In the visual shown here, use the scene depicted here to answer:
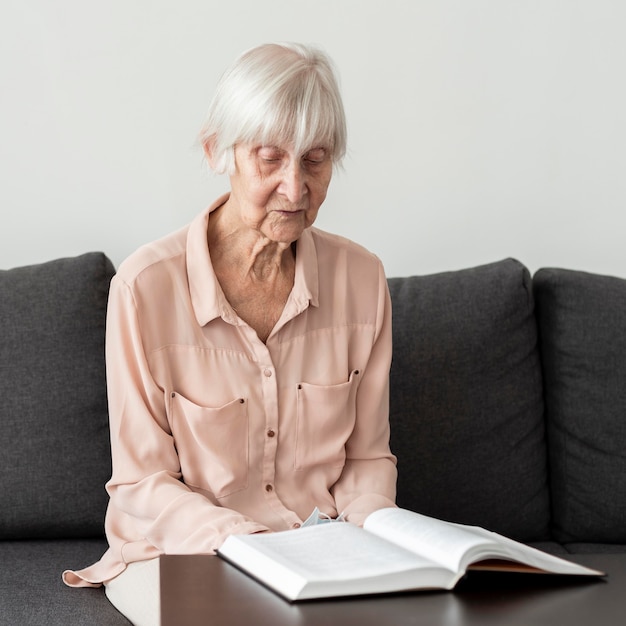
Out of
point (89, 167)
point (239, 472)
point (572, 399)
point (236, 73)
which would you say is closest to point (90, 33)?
point (89, 167)

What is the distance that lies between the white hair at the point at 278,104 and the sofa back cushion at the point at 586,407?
0.83 meters

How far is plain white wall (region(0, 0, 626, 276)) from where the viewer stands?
2309 mm

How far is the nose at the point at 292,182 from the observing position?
160cm

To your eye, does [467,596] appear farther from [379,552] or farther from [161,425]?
[161,425]

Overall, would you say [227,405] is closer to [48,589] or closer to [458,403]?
[48,589]

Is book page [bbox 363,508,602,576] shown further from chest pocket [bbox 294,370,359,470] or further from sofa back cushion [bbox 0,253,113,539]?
sofa back cushion [bbox 0,253,113,539]

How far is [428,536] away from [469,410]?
1006mm

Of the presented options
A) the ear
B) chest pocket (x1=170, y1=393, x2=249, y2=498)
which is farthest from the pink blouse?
the ear

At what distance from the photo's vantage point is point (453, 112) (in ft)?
8.10

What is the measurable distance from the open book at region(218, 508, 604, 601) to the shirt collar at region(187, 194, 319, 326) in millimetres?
532

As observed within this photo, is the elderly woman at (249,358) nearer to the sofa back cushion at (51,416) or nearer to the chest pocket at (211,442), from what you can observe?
the chest pocket at (211,442)

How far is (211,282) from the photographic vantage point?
1671 millimetres

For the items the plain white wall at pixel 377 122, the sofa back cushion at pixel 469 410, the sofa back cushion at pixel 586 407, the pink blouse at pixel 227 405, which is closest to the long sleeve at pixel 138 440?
the pink blouse at pixel 227 405

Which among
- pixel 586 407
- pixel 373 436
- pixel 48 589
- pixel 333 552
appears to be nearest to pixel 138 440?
pixel 48 589
